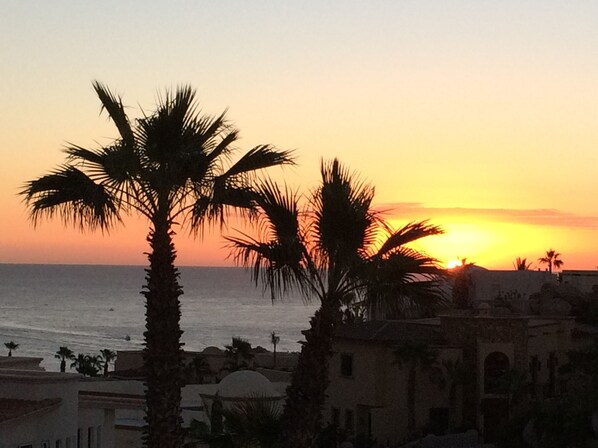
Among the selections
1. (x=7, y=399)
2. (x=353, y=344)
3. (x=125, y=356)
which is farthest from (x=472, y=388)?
(x=125, y=356)

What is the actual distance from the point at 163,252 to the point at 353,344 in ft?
83.0

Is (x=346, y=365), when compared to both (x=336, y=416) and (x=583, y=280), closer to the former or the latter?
(x=336, y=416)

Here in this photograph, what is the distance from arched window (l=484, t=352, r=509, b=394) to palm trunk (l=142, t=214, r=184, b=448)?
24.3m

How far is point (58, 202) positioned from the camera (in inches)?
650

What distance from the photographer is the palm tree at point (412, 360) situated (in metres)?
38.5

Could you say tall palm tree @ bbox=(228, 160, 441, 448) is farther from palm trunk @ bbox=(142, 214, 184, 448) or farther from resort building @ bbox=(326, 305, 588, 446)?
resort building @ bbox=(326, 305, 588, 446)

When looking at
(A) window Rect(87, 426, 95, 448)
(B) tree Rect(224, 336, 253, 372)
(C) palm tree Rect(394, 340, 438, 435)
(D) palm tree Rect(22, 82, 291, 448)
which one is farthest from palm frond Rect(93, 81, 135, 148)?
(B) tree Rect(224, 336, 253, 372)

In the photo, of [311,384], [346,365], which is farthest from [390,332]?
[311,384]

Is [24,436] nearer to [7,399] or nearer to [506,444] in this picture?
[7,399]

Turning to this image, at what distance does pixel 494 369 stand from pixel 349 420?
6.23m

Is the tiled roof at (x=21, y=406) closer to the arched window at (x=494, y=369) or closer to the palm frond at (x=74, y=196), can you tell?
the palm frond at (x=74, y=196)

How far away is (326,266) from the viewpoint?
15.1m

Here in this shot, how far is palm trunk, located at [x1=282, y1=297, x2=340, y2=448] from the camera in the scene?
14.9 m

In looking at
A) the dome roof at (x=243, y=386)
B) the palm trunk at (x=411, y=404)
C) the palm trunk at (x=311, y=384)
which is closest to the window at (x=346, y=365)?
the palm trunk at (x=411, y=404)
